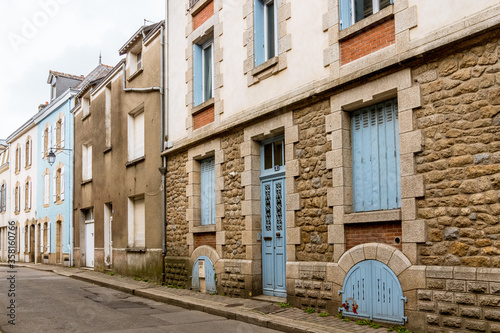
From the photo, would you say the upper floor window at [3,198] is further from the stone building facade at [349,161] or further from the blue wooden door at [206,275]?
the blue wooden door at [206,275]

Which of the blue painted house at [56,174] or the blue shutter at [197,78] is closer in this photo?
the blue shutter at [197,78]

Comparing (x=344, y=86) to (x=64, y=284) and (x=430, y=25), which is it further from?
(x=64, y=284)

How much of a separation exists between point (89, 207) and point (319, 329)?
14.7 meters

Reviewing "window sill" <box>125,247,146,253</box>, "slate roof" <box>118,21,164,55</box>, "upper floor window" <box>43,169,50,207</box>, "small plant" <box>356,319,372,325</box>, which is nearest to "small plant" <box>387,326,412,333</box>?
"small plant" <box>356,319,372,325</box>

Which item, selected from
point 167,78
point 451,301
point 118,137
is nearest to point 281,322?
point 451,301

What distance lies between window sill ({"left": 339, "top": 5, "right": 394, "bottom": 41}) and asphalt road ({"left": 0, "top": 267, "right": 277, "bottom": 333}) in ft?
15.3

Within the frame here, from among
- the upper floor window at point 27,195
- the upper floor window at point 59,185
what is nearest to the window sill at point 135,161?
the upper floor window at point 59,185

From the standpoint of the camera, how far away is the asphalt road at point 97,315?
796 cm

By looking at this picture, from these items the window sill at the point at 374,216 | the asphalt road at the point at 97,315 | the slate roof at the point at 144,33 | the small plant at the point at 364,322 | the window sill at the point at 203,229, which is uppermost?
the slate roof at the point at 144,33

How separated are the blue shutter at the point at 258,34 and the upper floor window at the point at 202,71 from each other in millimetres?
2255

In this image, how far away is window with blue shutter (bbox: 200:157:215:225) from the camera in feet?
39.4

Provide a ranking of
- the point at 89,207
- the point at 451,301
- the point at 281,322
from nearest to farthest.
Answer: the point at 451,301
the point at 281,322
the point at 89,207

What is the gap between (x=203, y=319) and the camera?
8.87 meters

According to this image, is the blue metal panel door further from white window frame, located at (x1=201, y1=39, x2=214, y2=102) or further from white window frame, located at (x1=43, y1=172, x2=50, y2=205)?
white window frame, located at (x1=43, y1=172, x2=50, y2=205)
